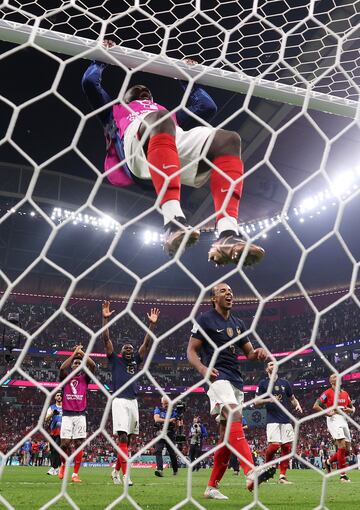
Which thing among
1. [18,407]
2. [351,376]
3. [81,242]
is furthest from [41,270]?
[351,376]

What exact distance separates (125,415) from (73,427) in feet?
3.65

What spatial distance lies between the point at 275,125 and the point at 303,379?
1429 centimetres

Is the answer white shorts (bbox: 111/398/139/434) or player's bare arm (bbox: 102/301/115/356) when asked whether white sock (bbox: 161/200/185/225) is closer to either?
player's bare arm (bbox: 102/301/115/356)

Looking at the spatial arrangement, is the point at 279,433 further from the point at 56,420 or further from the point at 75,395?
the point at 56,420

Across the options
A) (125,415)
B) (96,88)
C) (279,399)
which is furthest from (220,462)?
(279,399)

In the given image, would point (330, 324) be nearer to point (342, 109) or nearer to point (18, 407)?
point (18, 407)

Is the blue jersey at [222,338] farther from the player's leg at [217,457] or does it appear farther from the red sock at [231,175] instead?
the red sock at [231,175]

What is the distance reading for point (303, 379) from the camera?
24.9m

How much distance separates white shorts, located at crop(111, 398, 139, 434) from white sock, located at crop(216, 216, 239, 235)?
351 centimetres

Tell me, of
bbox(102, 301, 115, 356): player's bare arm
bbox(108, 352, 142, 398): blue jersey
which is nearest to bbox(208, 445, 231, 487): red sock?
bbox(102, 301, 115, 356): player's bare arm

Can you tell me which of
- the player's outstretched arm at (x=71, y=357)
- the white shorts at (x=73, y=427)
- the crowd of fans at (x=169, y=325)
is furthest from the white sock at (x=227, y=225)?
the crowd of fans at (x=169, y=325)

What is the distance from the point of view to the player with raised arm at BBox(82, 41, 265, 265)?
184 centimetres

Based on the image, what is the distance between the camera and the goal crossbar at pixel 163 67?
2492 millimetres

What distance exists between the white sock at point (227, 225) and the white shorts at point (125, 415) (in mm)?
3514
